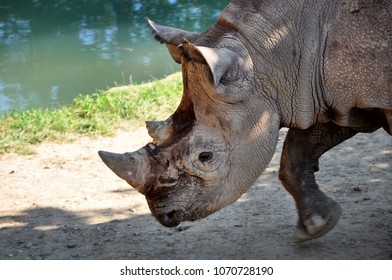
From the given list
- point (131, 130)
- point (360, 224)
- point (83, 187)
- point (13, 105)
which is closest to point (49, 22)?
point (13, 105)

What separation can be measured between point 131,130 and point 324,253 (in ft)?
11.4

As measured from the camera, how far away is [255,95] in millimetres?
4637

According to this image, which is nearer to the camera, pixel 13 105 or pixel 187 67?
pixel 187 67

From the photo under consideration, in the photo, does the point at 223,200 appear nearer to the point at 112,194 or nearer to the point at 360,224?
the point at 360,224

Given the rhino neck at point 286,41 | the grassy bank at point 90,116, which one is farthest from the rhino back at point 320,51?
the grassy bank at point 90,116

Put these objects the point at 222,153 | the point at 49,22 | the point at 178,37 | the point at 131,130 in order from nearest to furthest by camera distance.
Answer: the point at 222,153 < the point at 178,37 < the point at 131,130 < the point at 49,22

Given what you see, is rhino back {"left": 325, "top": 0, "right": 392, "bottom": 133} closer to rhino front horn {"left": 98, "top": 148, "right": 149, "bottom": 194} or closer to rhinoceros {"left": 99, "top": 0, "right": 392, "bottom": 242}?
rhinoceros {"left": 99, "top": 0, "right": 392, "bottom": 242}

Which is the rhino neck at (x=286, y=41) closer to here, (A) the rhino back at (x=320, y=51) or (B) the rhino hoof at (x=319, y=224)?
(A) the rhino back at (x=320, y=51)

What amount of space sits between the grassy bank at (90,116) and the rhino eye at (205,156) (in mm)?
3652

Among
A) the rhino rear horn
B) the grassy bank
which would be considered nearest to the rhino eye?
the rhino rear horn

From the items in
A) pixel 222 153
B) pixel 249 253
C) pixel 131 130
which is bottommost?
pixel 131 130

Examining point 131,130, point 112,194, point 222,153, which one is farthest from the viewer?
point 131,130

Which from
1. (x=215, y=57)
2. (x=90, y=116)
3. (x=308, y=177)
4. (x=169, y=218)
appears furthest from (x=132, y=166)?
(x=90, y=116)

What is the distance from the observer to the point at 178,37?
499 cm
